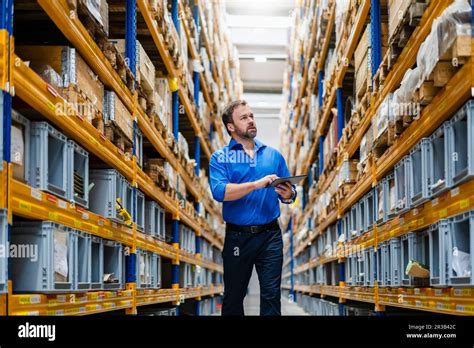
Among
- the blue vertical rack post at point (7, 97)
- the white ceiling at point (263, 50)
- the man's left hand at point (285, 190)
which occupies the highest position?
the white ceiling at point (263, 50)

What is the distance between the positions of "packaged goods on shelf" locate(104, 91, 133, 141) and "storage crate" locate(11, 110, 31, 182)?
1.61 meters

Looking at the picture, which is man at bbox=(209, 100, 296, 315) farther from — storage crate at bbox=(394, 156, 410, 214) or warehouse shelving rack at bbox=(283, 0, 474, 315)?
warehouse shelving rack at bbox=(283, 0, 474, 315)

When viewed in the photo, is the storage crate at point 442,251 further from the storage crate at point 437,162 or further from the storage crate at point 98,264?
the storage crate at point 98,264

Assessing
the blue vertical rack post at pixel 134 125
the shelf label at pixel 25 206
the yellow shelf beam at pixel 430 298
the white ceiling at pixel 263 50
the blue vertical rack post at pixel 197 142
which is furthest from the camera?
the white ceiling at pixel 263 50

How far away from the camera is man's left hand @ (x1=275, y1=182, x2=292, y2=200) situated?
4816 mm

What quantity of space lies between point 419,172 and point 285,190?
103 cm

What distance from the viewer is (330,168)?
938 cm

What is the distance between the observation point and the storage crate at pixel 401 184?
4.50 meters

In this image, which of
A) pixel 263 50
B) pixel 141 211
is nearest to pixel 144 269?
pixel 141 211

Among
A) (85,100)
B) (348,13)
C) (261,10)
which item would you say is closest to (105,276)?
(85,100)

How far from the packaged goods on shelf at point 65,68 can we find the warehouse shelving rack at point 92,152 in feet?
0.33

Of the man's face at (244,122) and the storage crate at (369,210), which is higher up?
the man's face at (244,122)

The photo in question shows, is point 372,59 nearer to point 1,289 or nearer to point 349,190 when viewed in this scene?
point 349,190

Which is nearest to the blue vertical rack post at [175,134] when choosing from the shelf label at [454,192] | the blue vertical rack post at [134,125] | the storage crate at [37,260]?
the blue vertical rack post at [134,125]
